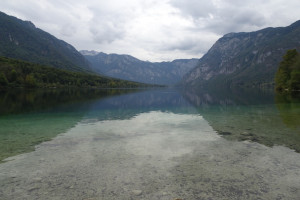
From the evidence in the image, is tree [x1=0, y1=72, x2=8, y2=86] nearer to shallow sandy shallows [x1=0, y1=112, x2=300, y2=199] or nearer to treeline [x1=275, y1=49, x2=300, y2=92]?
shallow sandy shallows [x1=0, y1=112, x2=300, y2=199]

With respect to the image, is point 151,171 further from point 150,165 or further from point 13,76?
point 13,76

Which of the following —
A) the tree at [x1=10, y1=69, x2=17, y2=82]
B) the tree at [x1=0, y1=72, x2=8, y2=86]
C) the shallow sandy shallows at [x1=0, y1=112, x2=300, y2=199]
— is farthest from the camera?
the tree at [x1=10, y1=69, x2=17, y2=82]

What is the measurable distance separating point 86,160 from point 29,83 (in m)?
197

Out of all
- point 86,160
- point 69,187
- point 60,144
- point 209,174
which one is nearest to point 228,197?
point 209,174

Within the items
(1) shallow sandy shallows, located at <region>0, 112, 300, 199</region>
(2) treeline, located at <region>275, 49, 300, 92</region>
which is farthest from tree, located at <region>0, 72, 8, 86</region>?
(2) treeline, located at <region>275, 49, 300, 92</region>

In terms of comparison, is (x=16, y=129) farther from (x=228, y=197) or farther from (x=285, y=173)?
(x=285, y=173)

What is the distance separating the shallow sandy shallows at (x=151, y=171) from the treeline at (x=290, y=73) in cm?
9973

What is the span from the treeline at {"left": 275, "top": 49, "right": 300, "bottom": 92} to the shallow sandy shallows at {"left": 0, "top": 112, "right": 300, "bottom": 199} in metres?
99.7

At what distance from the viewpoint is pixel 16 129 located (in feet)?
80.7

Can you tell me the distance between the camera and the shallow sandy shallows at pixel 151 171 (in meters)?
9.66

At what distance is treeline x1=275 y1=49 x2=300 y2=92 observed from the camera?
94812 millimetres

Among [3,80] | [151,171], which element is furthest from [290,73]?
[3,80]

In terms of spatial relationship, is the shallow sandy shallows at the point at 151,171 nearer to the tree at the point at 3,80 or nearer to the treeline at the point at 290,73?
the treeline at the point at 290,73

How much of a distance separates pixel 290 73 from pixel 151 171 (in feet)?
376
